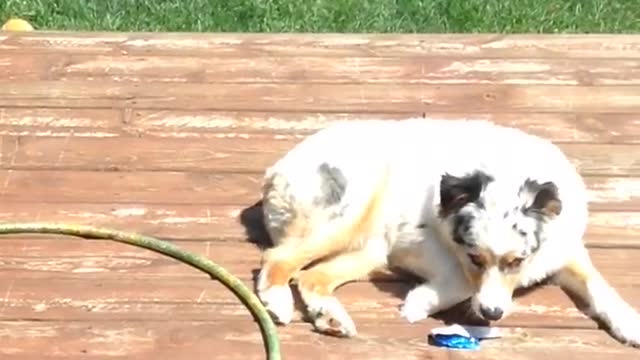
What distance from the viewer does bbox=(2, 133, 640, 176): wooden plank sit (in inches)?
181

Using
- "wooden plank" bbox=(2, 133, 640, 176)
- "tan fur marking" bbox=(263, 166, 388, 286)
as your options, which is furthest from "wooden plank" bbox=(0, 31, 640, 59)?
"tan fur marking" bbox=(263, 166, 388, 286)

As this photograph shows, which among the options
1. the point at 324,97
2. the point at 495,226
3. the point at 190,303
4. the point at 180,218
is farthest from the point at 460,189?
the point at 324,97

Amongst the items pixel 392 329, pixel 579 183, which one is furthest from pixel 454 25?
pixel 392 329

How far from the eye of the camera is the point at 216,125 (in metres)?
4.89

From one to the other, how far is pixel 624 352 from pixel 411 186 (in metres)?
0.77

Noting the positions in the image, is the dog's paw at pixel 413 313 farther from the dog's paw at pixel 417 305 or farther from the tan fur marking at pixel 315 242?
the tan fur marking at pixel 315 242

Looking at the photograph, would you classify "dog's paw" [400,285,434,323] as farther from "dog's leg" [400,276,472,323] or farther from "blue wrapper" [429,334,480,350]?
"blue wrapper" [429,334,480,350]

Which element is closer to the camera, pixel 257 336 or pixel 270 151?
pixel 257 336

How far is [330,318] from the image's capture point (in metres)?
3.69

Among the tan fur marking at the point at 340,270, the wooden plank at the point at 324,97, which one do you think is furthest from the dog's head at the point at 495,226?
the wooden plank at the point at 324,97

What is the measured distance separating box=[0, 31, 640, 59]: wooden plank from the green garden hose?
156cm

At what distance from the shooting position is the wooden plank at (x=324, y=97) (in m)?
5.03

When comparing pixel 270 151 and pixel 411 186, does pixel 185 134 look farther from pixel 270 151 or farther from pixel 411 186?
pixel 411 186

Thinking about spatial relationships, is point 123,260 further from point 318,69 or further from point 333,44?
point 333,44
